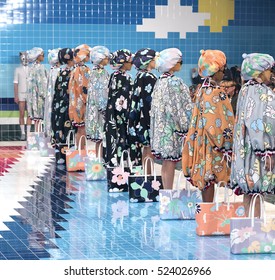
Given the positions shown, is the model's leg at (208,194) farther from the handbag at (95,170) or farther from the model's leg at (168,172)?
the handbag at (95,170)

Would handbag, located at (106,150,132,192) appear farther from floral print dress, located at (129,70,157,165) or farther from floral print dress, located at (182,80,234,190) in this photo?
floral print dress, located at (182,80,234,190)

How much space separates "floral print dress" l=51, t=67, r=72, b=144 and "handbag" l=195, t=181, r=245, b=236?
587 centimetres

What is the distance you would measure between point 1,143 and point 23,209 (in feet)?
27.5

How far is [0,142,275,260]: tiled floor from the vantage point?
753 centimetres

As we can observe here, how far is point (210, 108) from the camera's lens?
815cm

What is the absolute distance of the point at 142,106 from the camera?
10133 mm

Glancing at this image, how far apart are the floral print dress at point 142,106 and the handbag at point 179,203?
1356mm

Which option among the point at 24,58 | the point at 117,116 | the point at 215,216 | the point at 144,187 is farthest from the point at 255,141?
the point at 24,58

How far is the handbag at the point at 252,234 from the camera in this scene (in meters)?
7.39

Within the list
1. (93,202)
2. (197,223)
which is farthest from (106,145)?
(197,223)

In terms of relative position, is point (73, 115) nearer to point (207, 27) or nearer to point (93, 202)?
point (93, 202)

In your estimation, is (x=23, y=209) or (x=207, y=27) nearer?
(x=23, y=209)

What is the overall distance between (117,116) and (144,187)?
50.6 inches
